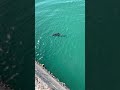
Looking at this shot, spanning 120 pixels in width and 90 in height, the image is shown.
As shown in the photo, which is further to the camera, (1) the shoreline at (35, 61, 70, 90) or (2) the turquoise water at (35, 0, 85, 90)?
(2) the turquoise water at (35, 0, 85, 90)

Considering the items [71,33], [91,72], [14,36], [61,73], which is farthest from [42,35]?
[91,72]

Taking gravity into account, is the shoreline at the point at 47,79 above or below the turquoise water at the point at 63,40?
below

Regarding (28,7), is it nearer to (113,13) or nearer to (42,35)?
(113,13)

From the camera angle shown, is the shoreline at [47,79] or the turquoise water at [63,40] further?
the turquoise water at [63,40]

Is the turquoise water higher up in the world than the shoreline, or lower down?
higher up
